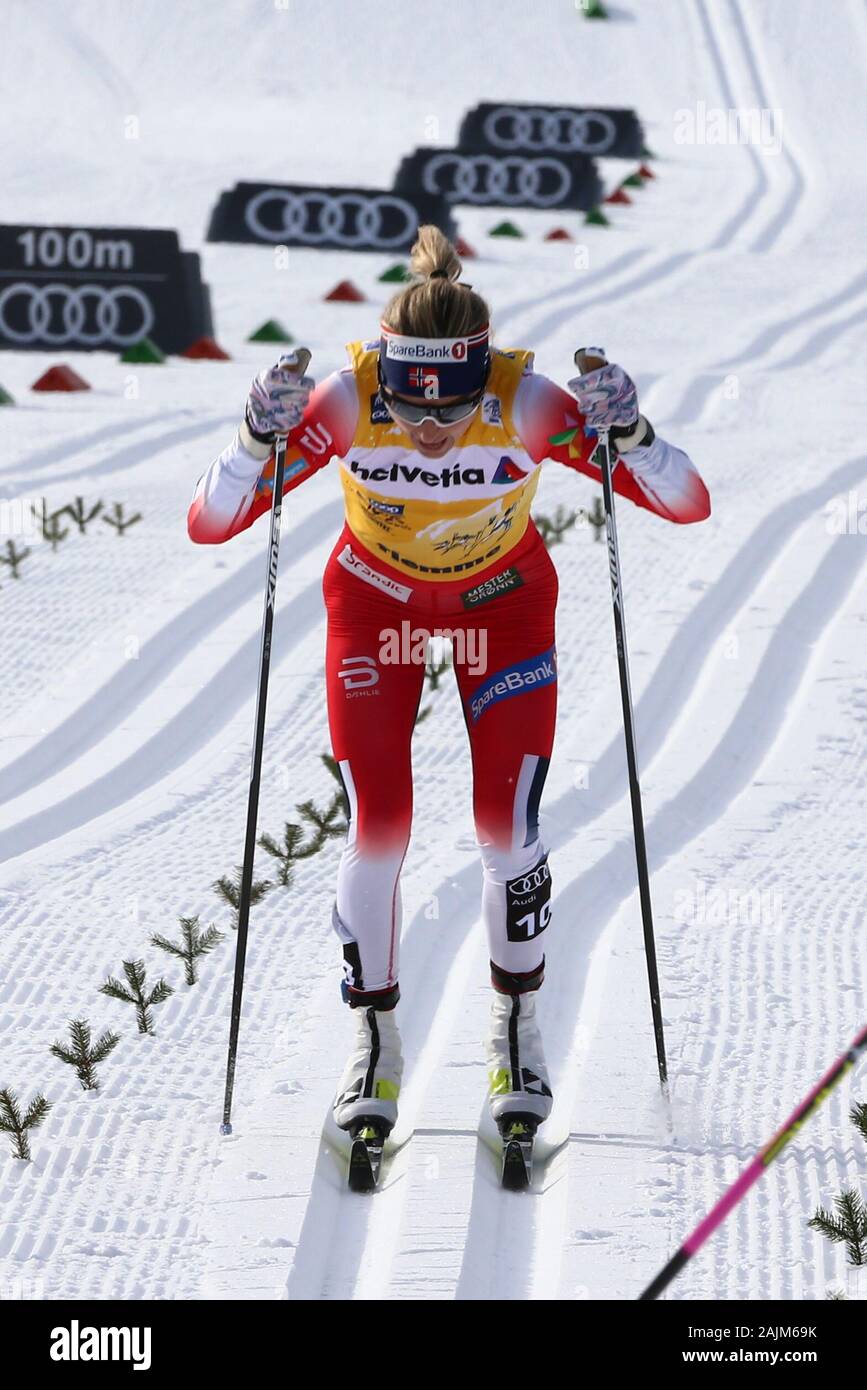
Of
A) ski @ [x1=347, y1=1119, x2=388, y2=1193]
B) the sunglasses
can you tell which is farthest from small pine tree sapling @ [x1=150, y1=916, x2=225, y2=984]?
A: the sunglasses

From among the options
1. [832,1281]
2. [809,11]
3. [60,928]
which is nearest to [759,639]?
[60,928]

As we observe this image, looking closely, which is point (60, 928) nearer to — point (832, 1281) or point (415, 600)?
point (415, 600)

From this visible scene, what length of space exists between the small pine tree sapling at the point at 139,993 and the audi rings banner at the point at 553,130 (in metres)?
22.8

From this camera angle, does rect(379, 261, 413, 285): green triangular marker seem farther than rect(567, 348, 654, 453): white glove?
Yes

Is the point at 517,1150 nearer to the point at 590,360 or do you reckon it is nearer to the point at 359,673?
the point at 359,673

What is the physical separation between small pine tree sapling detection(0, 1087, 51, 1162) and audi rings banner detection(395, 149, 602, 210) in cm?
2153

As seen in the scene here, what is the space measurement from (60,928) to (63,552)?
4.52 m

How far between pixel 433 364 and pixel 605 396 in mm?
418

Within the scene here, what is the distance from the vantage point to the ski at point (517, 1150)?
4.23 meters

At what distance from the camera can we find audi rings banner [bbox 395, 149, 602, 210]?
24.4 metres

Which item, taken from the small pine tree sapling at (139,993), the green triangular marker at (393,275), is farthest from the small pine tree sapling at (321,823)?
the green triangular marker at (393,275)

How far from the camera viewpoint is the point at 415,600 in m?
4.40

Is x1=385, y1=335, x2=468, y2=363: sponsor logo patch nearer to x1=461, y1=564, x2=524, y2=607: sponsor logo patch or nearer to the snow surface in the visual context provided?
x1=461, y1=564, x2=524, y2=607: sponsor logo patch

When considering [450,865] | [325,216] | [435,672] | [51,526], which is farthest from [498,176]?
[450,865]
